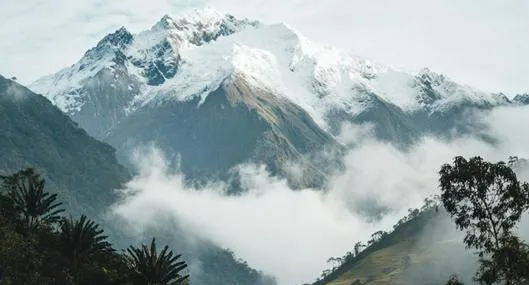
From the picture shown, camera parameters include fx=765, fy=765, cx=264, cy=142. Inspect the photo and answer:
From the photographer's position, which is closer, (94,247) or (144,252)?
(144,252)

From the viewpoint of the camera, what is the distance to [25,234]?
12194cm

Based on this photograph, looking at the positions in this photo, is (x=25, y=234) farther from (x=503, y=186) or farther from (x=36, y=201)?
(x=503, y=186)

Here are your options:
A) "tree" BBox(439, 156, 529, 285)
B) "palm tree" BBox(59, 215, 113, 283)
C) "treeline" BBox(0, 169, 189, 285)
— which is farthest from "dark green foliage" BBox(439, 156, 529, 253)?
"palm tree" BBox(59, 215, 113, 283)

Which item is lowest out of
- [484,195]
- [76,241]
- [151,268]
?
[484,195]

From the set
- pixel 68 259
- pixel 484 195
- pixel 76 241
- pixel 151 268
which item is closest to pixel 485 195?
pixel 484 195

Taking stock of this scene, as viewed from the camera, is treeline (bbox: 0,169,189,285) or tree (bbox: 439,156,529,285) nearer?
tree (bbox: 439,156,529,285)

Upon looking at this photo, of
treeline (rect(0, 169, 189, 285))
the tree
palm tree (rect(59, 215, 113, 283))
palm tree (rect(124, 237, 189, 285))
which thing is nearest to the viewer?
the tree

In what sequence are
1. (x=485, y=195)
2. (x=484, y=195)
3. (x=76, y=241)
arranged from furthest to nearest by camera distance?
(x=76, y=241) < (x=485, y=195) < (x=484, y=195)

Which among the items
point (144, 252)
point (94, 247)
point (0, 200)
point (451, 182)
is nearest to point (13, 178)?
point (0, 200)

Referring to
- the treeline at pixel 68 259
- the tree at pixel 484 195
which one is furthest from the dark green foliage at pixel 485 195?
the treeline at pixel 68 259

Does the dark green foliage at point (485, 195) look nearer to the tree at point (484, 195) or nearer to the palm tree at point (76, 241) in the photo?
the tree at point (484, 195)

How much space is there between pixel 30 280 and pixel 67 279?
9355 mm

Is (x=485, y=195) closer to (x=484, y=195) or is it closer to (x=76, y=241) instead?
(x=484, y=195)

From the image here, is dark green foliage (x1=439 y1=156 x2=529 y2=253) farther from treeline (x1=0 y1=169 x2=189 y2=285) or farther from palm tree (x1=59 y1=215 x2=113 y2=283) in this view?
palm tree (x1=59 y1=215 x2=113 y2=283)
